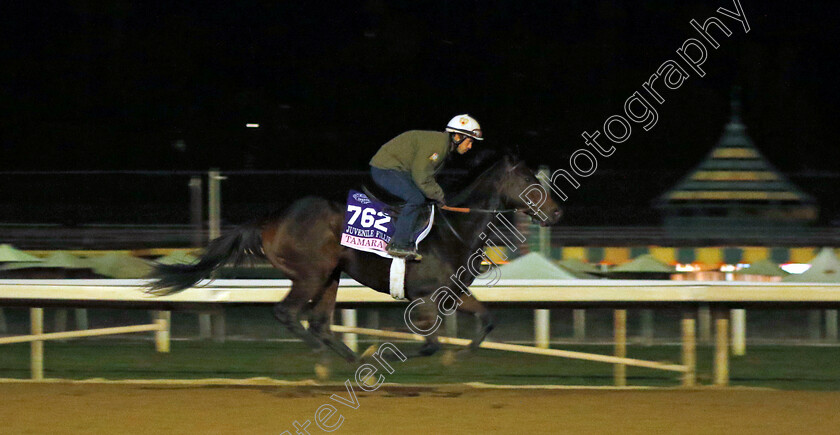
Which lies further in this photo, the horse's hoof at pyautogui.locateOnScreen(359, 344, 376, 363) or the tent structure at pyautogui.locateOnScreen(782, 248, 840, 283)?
the tent structure at pyautogui.locateOnScreen(782, 248, 840, 283)

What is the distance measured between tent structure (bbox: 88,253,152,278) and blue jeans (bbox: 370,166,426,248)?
15.1 ft

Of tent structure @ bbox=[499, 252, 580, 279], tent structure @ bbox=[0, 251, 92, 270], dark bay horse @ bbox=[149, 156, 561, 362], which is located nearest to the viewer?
dark bay horse @ bbox=[149, 156, 561, 362]

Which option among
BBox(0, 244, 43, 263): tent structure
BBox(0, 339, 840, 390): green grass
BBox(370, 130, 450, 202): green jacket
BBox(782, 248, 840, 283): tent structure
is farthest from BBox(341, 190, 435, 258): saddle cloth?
BBox(0, 244, 43, 263): tent structure

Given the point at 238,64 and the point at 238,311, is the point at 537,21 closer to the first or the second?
the point at 238,64

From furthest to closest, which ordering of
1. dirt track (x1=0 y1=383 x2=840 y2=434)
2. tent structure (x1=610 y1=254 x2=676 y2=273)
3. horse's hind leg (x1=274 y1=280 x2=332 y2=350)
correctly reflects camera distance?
tent structure (x1=610 y1=254 x2=676 y2=273) < horse's hind leg (x1=274 y1=280 x2=332 y2=350) < dirt track (x1=0 y1=383 x2=840 y2=434)

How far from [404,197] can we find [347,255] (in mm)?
482

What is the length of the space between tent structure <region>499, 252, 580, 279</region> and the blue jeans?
106 inches

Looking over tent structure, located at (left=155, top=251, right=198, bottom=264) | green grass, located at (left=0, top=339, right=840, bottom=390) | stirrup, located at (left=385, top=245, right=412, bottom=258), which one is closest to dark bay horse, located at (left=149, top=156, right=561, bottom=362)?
stirrup, located at (left=385, top=245, right=412, bottom=258)

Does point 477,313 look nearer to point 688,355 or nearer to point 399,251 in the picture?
point 399,251

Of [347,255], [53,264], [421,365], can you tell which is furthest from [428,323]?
[53,264]

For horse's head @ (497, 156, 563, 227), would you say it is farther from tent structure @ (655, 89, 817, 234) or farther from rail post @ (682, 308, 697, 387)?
tent structure @ (655, 89, 817, 234)

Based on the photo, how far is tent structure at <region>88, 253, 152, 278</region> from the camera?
10.3m

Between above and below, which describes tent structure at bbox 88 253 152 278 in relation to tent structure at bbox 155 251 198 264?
below

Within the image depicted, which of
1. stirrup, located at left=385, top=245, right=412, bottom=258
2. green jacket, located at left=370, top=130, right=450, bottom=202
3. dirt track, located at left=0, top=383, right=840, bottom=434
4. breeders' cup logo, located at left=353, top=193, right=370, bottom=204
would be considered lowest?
dirt track, located at left=0, top=383, right=840, bottom=434
